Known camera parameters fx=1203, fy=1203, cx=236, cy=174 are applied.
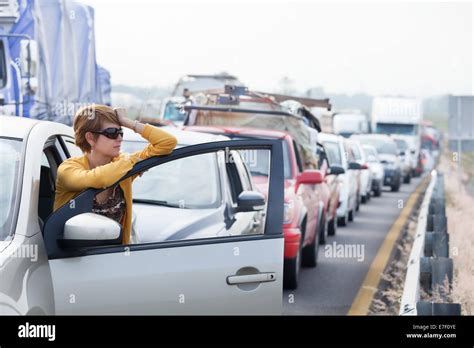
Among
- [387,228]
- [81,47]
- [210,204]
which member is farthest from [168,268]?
[387,228]

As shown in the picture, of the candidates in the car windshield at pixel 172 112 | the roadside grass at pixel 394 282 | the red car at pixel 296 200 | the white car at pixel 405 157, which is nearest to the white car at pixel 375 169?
the white car at pixel 405 157

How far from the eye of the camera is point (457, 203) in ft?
61.5

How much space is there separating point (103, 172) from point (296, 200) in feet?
19.2

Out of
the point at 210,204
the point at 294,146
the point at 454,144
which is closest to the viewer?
the point at 210,204

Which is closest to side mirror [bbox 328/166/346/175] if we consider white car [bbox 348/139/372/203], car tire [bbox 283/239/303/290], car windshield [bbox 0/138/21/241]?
car tire [bbox 283/239/303/290]

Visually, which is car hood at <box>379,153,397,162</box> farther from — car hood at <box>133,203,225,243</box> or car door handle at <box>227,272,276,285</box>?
car door handle at <box>227,272,276,285</box>

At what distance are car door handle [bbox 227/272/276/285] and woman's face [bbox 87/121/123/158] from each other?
2.44ft

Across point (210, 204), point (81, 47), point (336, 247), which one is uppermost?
point (81, 47)

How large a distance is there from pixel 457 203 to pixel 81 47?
294 inches

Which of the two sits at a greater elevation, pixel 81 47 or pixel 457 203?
pixel 81 47

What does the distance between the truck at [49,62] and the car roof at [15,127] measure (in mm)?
6607

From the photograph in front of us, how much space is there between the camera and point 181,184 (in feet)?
23.6

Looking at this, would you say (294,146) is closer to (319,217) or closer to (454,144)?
(319,217)

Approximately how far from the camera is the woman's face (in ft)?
16.8
